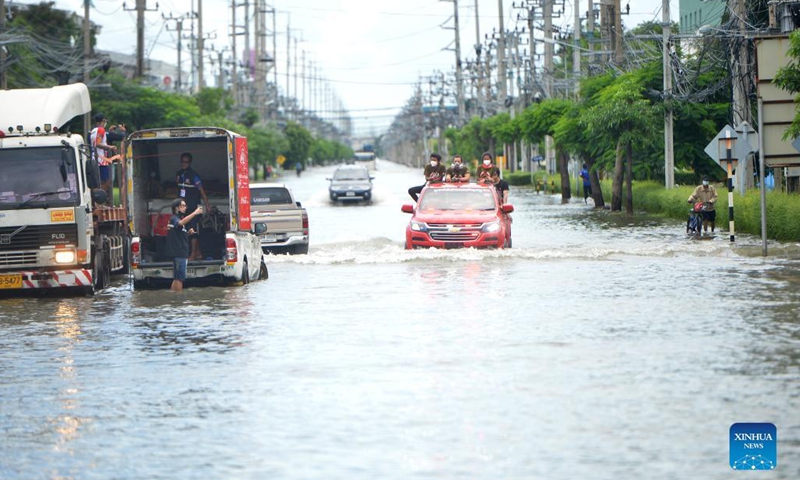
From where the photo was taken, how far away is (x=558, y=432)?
10.0 meters

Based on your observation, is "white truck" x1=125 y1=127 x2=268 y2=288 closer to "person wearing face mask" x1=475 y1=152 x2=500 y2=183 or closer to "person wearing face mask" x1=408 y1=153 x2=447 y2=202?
"person wearing face mask" x1=408 y1=153 x2=447 y2=202

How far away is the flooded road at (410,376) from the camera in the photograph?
368 inches

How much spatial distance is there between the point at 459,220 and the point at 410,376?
1610cm

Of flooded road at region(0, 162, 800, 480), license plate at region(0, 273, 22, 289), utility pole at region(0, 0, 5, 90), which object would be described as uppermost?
utility pole at region(0, 0, 5, 90)

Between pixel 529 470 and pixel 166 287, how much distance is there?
16.3m

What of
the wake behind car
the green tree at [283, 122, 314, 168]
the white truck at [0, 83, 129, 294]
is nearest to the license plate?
the white truck at [0, 83, 129, 294]

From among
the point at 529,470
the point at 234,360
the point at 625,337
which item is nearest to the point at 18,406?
the point at 234,360

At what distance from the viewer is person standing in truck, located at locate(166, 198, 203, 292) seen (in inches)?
901

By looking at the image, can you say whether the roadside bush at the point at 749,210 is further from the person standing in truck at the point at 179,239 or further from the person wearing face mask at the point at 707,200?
the person standing in truck at the point at 179,239

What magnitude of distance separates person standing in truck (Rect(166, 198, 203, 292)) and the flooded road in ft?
1.86

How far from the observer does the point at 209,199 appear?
27094mm

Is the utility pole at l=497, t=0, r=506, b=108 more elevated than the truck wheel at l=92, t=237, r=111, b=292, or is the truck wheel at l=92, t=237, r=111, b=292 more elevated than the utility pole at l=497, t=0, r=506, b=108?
the utility pole at l=497, t=0, r=506, b=108

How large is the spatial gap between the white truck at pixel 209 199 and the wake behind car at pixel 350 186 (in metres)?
40.8

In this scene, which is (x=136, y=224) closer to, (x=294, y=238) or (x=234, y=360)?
(x=294, y=238)
